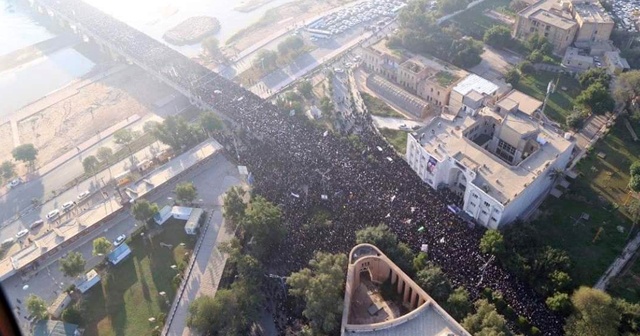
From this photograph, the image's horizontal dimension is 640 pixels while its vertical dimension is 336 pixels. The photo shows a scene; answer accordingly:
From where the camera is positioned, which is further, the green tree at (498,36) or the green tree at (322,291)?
the green tree at (498,36)

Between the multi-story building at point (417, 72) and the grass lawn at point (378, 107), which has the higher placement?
the multi-story building at point (417, 72)

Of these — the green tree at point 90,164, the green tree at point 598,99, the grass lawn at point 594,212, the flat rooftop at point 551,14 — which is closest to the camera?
the grass lawn at point 594,212

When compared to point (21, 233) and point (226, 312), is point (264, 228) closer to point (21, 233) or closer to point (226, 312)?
point (226, 312)

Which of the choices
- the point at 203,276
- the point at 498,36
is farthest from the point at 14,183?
the point at 498,36

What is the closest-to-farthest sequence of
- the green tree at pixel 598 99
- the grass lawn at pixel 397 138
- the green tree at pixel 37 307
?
the green tree at pixel 37 307 < the green tree at pixel 598 99 < the grass lawn at pixel 397 138

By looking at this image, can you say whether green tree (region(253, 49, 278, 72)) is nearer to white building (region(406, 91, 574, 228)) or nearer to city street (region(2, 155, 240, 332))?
city street (region(2, 155, 240, 332))

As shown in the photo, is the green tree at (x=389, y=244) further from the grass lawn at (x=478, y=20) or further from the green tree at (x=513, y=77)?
the grass lawn at (x=478, y=20)

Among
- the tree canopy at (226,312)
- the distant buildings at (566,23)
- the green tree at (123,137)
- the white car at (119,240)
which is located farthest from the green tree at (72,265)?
the distant buildings at (566,23)
